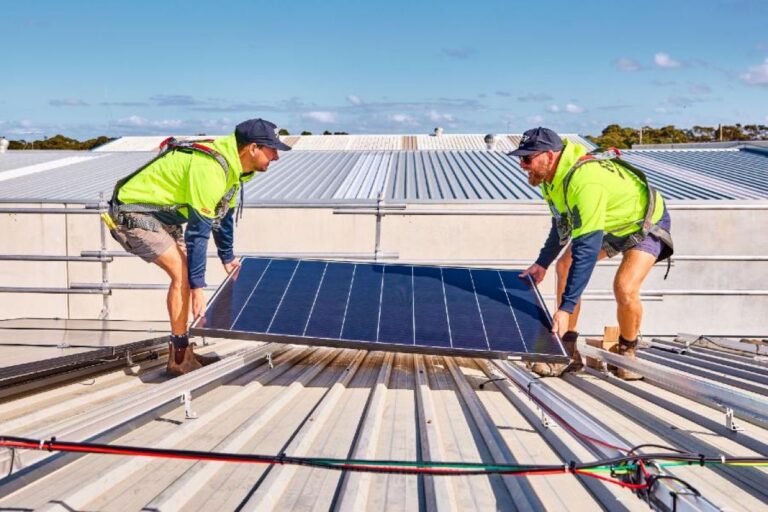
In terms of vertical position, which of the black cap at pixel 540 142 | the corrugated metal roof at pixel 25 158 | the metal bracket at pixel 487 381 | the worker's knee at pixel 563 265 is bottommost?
the metal bracket at pixel 487 381

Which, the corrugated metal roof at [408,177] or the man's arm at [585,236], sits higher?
the corrugated metal roof at [408,177]

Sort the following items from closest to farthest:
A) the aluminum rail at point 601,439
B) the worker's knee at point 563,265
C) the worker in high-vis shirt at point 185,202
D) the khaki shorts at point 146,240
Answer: the aluminum rail at point 601,439, the worker in high-vis shirt at point 185,202, the khaki shorts at point 146,240, the worker's knee at point 563,265

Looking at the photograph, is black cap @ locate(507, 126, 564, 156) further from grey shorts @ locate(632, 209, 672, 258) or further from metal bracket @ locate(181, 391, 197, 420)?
metal bracket @ locate(181, 391, 197, 420)

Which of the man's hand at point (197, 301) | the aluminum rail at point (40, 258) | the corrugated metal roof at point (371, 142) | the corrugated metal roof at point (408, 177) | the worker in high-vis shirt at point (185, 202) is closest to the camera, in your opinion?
the worker in high-vis shirt at point (185, 202)

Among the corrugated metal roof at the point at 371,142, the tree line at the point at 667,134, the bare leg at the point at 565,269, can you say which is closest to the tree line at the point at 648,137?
the tree line at the point at 667,134

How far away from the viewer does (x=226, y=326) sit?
5.61 m

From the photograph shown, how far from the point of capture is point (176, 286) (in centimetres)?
585

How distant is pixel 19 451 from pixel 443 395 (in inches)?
116

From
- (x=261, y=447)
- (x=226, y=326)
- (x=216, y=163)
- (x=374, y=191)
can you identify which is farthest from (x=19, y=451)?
(x=374, y=191)

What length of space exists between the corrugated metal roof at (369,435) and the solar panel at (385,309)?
1.16 feet

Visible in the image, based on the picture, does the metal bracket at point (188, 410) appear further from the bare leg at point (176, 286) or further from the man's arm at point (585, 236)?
the man's arm at point (585, 236)

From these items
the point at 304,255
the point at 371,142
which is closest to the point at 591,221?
the point at 304,255

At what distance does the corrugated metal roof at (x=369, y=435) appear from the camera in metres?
3.02

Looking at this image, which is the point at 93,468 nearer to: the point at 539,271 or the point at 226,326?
the point at 226,326
